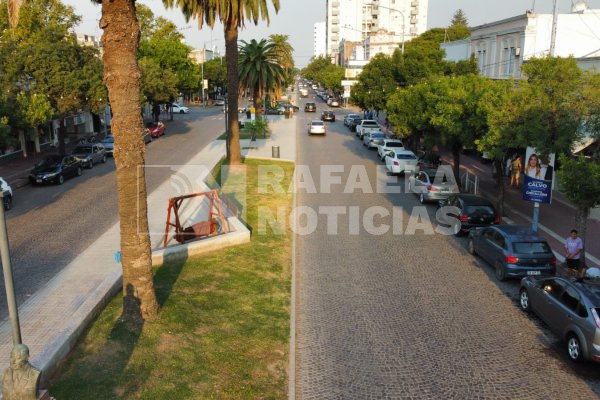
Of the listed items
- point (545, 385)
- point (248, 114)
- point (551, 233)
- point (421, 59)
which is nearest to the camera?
point (545, 385)

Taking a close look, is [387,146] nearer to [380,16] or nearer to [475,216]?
[475,216]

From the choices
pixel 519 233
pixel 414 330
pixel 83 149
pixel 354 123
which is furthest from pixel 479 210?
pixel 354 123

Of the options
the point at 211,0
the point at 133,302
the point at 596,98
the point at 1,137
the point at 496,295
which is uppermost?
the point at 211,0

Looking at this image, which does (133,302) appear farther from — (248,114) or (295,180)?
(248,114)

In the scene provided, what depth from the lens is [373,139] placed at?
42.3 meters

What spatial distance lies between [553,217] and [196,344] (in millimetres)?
17567

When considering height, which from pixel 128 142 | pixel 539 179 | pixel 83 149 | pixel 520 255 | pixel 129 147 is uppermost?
pixel 128 142

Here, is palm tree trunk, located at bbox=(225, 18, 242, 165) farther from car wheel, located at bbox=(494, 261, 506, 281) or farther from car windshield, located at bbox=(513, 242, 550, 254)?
car windshield, located at bbox=(513, 242, 550, 254)

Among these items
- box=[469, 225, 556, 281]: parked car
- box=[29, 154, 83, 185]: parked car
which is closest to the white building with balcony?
box=[469, 225, 556, 281]: parked car

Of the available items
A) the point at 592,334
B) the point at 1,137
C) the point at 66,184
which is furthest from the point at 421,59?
the point at 592,334

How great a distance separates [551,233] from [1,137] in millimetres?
22749

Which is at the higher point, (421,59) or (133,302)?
(421,59)

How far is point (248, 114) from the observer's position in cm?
6719

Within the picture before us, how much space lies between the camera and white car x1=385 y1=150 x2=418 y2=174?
1214 inches
